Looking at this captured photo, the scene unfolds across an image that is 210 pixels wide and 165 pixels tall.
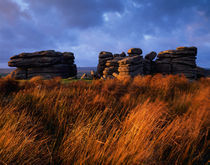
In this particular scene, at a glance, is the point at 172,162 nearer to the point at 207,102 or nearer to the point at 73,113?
the point at 73,113

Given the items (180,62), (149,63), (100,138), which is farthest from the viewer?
(149,63)

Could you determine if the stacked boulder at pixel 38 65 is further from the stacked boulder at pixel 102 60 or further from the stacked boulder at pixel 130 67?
the stacked boulder at pixel 130 67

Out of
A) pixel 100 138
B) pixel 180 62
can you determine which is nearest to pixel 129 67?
pixel 180 62

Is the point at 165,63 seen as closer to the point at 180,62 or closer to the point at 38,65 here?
the point at 180,62

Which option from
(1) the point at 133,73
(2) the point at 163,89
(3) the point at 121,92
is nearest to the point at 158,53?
(1) the point at 133,73

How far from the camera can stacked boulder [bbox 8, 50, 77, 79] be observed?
79.1 feet

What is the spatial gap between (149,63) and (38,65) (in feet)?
66.7

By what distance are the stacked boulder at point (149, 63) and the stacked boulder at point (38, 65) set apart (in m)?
15.9

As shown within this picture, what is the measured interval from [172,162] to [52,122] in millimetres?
3115

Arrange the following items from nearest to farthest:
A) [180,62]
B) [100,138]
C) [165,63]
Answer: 1. [100,138]
2. [180,62]
3. [165,63]

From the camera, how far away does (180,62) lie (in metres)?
20.5

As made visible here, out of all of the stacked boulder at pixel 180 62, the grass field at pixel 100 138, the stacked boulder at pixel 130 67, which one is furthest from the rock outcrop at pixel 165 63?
the grass field at pixel 100 138

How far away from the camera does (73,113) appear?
3973mm

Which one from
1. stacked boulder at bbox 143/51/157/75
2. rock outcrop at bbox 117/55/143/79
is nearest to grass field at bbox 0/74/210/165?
rock outcrop at bbox 117/55/143/79
